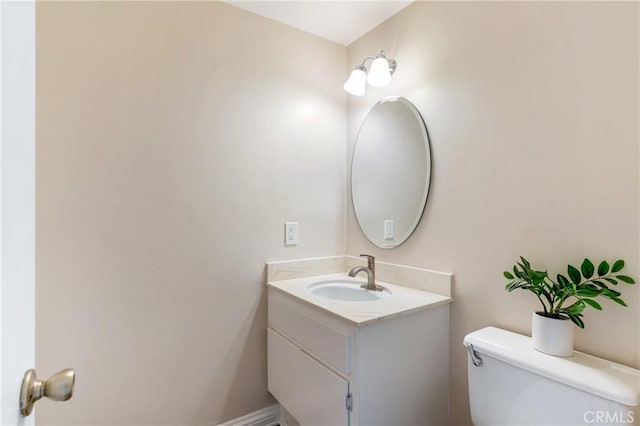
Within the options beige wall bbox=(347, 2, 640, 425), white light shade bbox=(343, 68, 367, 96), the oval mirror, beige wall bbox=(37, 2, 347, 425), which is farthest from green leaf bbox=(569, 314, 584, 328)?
white light shade bbox=(343, 68, 367, 96)

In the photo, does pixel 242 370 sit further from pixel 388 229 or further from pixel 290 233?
pixel 388 229

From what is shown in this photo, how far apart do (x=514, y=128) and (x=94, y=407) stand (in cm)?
199

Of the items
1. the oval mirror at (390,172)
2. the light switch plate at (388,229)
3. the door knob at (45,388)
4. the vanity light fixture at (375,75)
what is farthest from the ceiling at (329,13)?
the door knob at (45,388)

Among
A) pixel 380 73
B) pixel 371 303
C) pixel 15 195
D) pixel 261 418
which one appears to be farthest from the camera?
pixel 261 418

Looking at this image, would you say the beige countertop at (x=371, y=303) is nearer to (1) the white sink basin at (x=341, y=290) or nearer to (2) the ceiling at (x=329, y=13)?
(1) the white sink basin at (x=341, y=290)

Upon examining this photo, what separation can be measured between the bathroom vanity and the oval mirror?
0.94 feet

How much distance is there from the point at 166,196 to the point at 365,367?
1.10 m

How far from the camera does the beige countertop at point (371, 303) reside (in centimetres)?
114

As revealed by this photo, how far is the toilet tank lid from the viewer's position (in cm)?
80

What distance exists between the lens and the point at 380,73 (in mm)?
1564

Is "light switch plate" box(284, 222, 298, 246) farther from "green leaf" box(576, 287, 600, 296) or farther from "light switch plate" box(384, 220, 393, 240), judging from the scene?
"green leaf" box(576, 287, 600, 296)

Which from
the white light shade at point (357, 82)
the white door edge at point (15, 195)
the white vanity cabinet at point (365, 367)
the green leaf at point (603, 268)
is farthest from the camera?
the white light shade at point (357, 82)

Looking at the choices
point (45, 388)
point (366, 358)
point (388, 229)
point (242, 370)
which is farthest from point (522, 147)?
point (242, 370)

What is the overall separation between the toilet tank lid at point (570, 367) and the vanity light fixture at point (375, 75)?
1217 mm
